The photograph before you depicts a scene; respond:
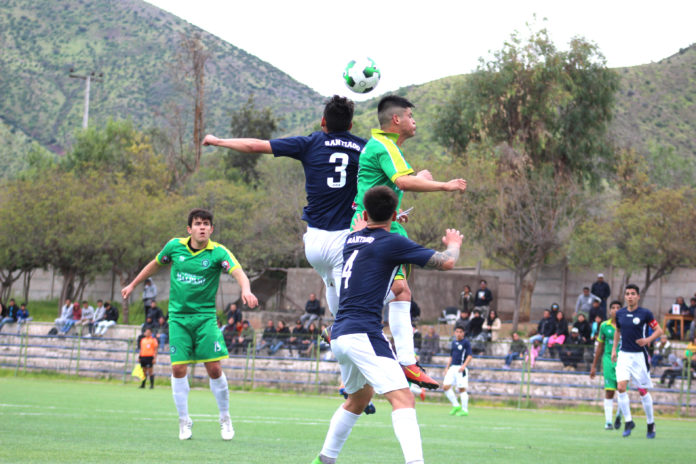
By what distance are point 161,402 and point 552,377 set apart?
10969 mm

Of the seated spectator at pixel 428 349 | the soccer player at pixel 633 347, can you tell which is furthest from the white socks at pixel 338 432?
the seated spectator at pixel 428 349

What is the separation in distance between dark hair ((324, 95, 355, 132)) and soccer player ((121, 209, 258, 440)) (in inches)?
91.1

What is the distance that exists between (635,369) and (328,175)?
29.5 ft

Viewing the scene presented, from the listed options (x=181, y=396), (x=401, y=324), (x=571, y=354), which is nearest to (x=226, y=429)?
(x=181, y=396)

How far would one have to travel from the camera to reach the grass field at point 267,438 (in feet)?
26.1

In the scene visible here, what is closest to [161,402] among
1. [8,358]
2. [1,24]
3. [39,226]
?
[8,358]

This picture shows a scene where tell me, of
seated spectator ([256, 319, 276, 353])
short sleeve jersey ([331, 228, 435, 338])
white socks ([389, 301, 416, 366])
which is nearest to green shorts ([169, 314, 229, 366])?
white socks ([389, 301, 416, 366])

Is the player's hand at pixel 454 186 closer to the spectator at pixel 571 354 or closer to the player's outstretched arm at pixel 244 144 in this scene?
the player's outstretched arm at pixel 244 144

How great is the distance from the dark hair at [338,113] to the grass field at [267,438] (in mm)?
Result: 3092

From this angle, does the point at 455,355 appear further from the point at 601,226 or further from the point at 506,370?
the point at 601,226

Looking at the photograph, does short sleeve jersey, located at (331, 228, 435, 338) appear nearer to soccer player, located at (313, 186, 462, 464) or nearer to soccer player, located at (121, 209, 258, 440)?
soccer player, located at (313, 186, 462, 464)

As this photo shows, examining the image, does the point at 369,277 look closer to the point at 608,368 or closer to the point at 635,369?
the point at 635,369

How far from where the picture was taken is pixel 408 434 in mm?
5605

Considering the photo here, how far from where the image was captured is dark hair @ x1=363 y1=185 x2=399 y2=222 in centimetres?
600
